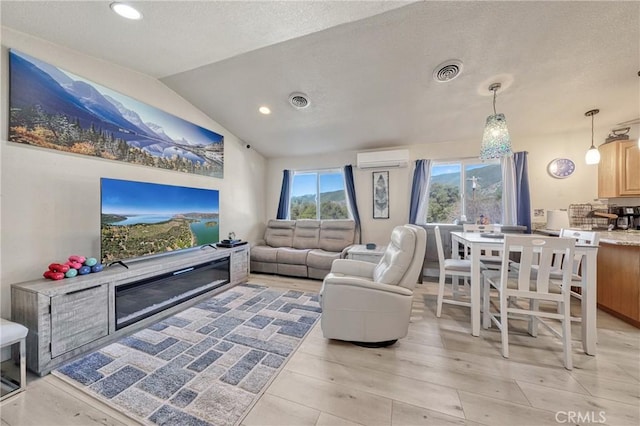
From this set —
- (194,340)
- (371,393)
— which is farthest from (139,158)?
(371,393)

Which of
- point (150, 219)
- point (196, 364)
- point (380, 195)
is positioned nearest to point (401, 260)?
point (196, 364)

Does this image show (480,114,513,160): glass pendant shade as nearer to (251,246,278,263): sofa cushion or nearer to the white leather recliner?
the white leather recliner

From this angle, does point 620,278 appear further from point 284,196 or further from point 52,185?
point 52,185

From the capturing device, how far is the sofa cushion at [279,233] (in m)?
4.55

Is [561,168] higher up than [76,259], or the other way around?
[561,168]

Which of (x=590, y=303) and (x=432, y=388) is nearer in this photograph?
(x=432, y=388)

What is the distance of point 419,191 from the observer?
4.00 metres

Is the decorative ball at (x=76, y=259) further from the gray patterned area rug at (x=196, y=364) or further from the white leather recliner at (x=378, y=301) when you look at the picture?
the white leather recliner at (x=378, y=301)

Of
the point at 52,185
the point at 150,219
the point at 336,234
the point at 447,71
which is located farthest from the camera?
the point at 336,234

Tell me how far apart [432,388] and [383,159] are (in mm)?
3365

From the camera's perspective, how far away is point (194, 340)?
6.77 ft

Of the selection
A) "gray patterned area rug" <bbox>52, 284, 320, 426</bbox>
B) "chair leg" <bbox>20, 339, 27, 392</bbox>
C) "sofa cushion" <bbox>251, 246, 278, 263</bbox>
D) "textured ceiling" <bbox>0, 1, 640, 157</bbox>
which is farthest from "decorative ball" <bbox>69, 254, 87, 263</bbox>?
"sofa cushion" <bbox>251, 246, 278, 263</bbox>

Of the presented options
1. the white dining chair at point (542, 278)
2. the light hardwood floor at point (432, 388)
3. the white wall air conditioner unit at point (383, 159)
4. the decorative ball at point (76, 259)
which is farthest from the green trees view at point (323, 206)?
the decorative ball at point (76, 259)

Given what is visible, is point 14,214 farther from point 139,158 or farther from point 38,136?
point 139,158
